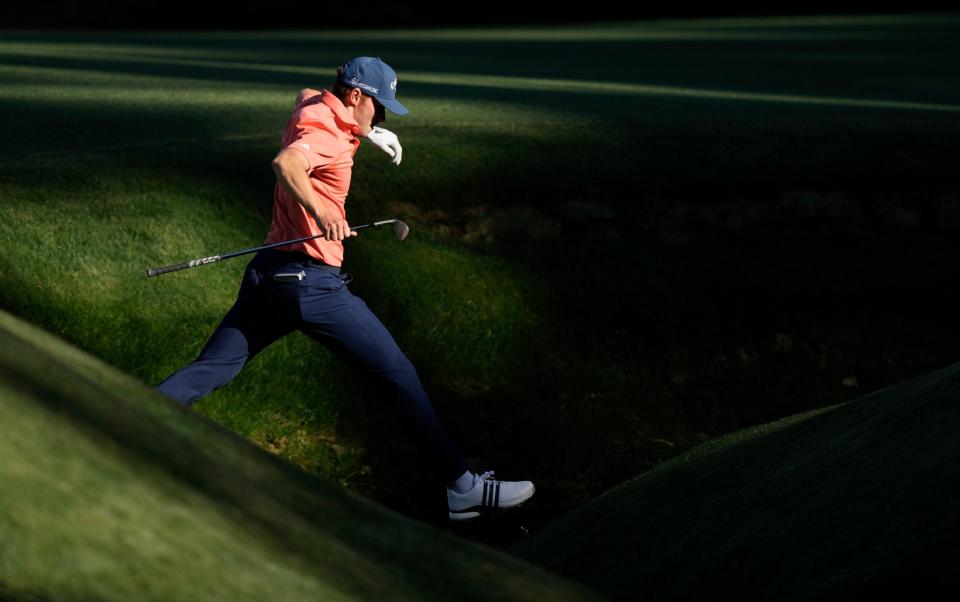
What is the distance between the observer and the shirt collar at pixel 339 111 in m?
4.93

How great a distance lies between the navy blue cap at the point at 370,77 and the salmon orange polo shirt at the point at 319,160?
0.10 m

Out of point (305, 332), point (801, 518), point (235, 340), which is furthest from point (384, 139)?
point (801, 518)

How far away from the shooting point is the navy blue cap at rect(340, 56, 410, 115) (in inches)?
196

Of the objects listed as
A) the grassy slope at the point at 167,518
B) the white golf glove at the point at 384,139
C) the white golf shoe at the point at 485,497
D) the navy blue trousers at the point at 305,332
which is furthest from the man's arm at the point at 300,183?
the grassy slope at the point at 167,518

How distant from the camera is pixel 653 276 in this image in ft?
26.5

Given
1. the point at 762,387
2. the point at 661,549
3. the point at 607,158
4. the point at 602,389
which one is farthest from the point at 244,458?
the point at 607,158

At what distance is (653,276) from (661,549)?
4.28 meters

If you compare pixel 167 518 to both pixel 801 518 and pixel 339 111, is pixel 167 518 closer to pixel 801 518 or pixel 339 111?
pixel 801 518

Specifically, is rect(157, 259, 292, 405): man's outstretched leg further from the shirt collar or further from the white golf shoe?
→ the white golf shoe

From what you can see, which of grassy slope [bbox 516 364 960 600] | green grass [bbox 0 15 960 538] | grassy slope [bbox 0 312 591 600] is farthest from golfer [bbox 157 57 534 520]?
grassy slope [bbox 0 312 591 600]

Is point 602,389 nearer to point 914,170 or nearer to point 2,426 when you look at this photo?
point 914,170

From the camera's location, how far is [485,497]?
5.38 m

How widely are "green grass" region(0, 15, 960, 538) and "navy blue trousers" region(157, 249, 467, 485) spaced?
91 cm

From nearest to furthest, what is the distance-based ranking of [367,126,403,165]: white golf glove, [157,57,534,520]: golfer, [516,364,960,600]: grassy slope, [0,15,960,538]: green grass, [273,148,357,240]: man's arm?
[516,364,960,600]: grassy slope
[273,148,357,240]: man's arm
[157,57,534,520]: golfer
[367,126,403,165]: white golf glove
[0,15,960,538]: green grass
